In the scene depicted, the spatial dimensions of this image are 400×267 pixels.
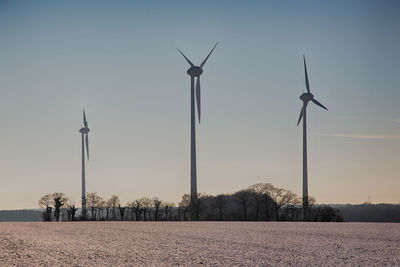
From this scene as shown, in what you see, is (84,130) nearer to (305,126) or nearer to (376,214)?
(305,126)

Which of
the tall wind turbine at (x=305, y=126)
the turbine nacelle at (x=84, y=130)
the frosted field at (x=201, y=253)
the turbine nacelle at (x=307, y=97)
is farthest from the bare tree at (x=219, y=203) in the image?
the frosted field at (x=201, y=253)

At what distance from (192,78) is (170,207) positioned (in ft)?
A: 161

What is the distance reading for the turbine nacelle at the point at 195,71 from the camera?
101 meters

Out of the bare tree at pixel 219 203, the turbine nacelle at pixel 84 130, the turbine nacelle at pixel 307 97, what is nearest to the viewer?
the turbine nacelle at pixel 307 97

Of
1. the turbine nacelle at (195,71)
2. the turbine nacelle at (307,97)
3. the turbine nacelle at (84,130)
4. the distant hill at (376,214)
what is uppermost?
the turbine nacelle at (195,71)

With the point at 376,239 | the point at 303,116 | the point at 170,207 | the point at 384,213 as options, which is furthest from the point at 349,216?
the point at 376,239

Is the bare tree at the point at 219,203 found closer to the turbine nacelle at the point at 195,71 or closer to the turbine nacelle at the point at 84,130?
the turbine nacelle at the point at 84,130

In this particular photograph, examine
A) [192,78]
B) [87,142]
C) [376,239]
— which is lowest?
[376,239]

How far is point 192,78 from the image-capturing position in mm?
100750

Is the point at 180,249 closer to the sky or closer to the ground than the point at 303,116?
closer to the ground

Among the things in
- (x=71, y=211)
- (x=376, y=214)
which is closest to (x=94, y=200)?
(x=71, y=211)

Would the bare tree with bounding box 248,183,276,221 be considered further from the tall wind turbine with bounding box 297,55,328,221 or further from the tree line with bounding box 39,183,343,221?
the tall wind turbine with bounding box 297,55,328,221

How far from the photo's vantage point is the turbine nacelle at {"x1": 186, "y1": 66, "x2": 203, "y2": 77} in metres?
101

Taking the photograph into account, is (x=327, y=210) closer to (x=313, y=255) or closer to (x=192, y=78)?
(x=192, y=78)
